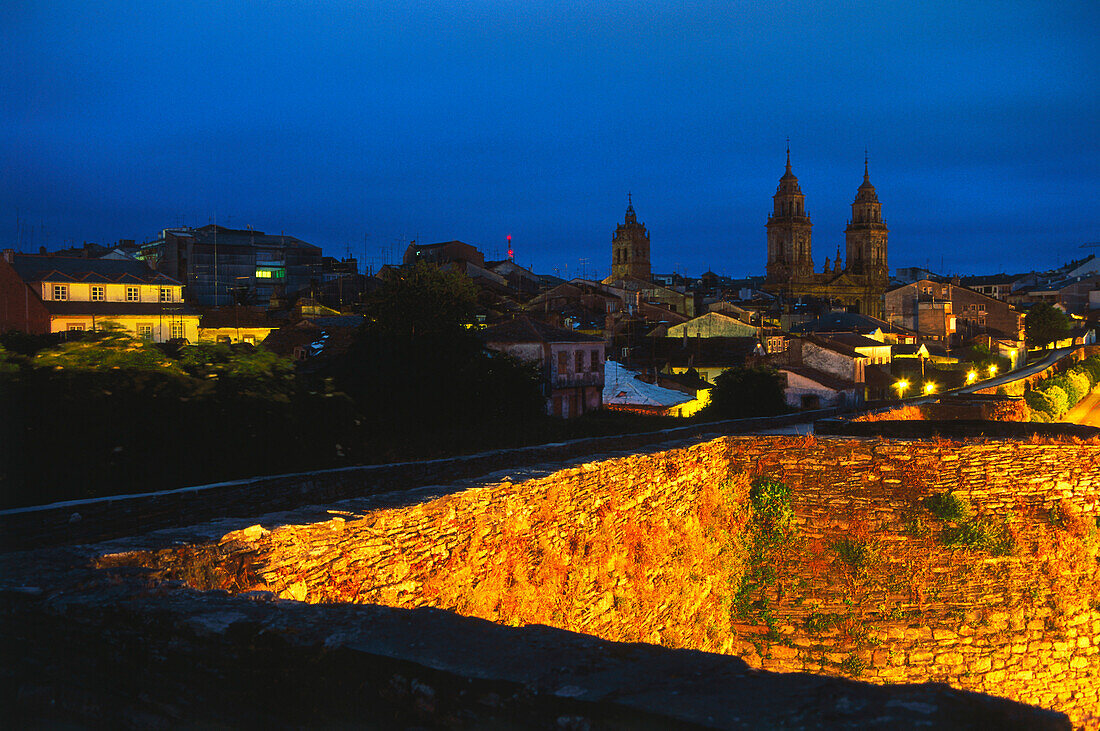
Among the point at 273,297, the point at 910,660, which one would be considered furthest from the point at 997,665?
the point at 273,297

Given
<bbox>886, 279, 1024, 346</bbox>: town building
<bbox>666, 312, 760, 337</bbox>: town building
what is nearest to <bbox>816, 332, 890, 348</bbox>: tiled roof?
<bbox>666, 312, 760, 337</bbox>: town building

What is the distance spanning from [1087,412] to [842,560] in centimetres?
2468

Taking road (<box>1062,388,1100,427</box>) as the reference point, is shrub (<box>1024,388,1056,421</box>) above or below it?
above

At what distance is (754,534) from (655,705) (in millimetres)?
7902

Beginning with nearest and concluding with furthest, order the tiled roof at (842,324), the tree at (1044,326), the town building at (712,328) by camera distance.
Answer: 1. the town building at (712,328)
2. the tiled roof at (842,324)
3. the tree at (1044,326)

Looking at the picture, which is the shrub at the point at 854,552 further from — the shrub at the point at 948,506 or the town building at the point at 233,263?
the town building at the point at 233,263

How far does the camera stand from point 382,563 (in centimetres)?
521

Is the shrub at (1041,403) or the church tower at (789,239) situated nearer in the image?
the shrub at (1041,403)

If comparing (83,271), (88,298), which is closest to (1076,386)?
(88,298)

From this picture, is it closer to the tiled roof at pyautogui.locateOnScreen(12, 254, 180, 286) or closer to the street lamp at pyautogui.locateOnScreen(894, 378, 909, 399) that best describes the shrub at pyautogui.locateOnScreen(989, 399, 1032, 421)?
the street lamp at pyautogui.locateOnScreen(894, 378, 909, 399)

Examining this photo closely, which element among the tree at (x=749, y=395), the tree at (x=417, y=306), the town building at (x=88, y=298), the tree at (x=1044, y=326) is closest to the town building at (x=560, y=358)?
the tree at (x=749, y=395)

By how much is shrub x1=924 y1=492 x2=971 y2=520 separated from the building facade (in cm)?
10378

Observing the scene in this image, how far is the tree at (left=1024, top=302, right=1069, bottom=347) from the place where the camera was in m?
64.7

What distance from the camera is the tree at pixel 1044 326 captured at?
64.7m
